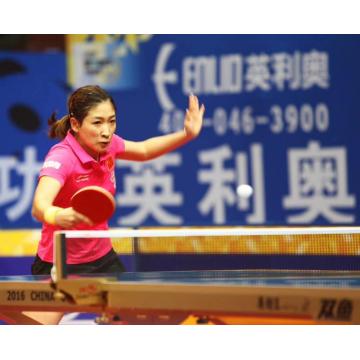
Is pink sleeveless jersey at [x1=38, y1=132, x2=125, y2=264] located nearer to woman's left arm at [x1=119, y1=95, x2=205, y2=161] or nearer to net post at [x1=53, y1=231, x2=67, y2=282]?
woman's left arm at [x1=119, y1=95, x2=205, y2=161]

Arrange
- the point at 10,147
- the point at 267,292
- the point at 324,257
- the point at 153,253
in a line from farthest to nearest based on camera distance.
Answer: the point at 10,147 → the point at 153,253 → the point at 324,257 → the point at 267,292

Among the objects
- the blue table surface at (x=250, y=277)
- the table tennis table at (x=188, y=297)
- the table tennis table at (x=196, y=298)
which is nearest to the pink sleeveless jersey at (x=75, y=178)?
the blue table surface at (x=250, y=277)

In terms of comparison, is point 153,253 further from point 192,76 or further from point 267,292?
point 267,292

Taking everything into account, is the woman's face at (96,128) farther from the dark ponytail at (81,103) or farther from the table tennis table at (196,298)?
the table tennis table at (196,298)

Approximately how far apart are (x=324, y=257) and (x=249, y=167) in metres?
0.86

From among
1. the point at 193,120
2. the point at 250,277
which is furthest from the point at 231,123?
the point at 250,277

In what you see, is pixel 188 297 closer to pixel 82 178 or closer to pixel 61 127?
pixel 82 178

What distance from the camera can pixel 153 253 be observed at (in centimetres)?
562

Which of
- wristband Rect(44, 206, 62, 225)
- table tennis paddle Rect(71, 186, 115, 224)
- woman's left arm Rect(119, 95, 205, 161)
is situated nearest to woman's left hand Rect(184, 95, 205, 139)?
woman's left arm Rect(119, 95, 205, 161)

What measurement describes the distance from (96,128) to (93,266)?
767mm

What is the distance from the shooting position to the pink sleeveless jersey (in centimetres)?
460

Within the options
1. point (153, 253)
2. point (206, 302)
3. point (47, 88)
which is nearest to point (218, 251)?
point (153, 253)

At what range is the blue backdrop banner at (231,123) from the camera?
571cm

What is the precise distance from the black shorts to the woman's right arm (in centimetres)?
57
